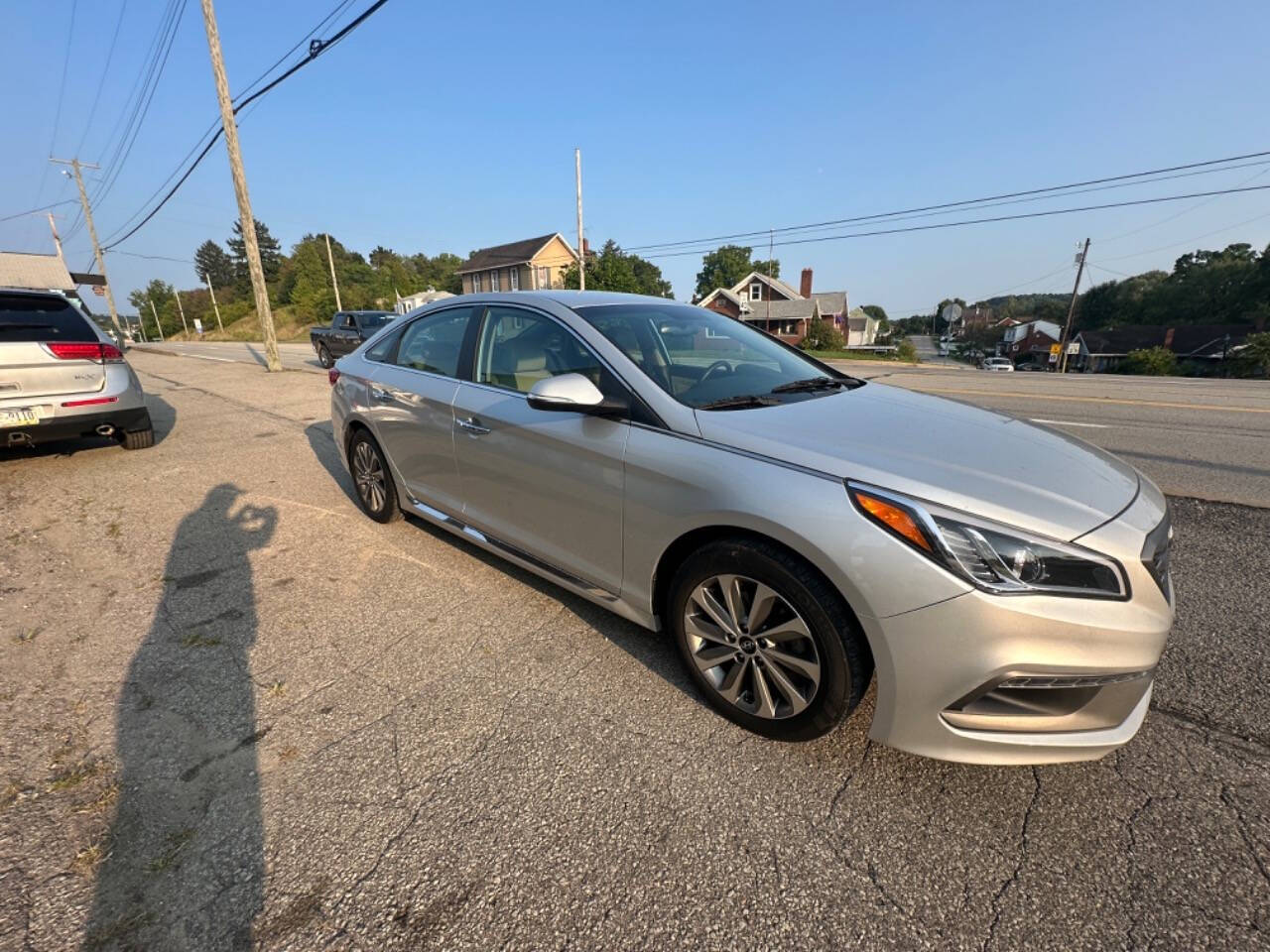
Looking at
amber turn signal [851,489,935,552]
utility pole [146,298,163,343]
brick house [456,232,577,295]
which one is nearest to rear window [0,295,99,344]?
amber turn signal [851,489,935,552]

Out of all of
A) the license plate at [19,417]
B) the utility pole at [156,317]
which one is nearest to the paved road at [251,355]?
the license plate at [19,417]

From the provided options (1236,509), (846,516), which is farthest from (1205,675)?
(1236,509)

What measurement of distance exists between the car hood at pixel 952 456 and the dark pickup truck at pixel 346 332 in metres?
16.2

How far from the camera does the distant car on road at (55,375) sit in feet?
15.1

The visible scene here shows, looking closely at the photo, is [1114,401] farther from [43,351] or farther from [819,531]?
[43,351]

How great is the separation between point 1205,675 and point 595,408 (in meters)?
2.70

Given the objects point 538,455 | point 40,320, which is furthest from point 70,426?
point 538,455

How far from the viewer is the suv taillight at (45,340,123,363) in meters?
4.84

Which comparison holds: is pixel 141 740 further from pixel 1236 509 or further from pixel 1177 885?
pixel 1236 509

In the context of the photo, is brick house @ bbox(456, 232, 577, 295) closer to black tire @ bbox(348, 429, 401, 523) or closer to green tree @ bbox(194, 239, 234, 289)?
black tire @ bbox(348, 429, 401, 523)

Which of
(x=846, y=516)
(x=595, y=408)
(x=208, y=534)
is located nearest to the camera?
(x=846, y=516)

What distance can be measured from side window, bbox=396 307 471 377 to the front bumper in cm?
263

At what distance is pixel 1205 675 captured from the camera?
222 cm

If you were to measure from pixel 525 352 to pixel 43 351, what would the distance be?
500cm
